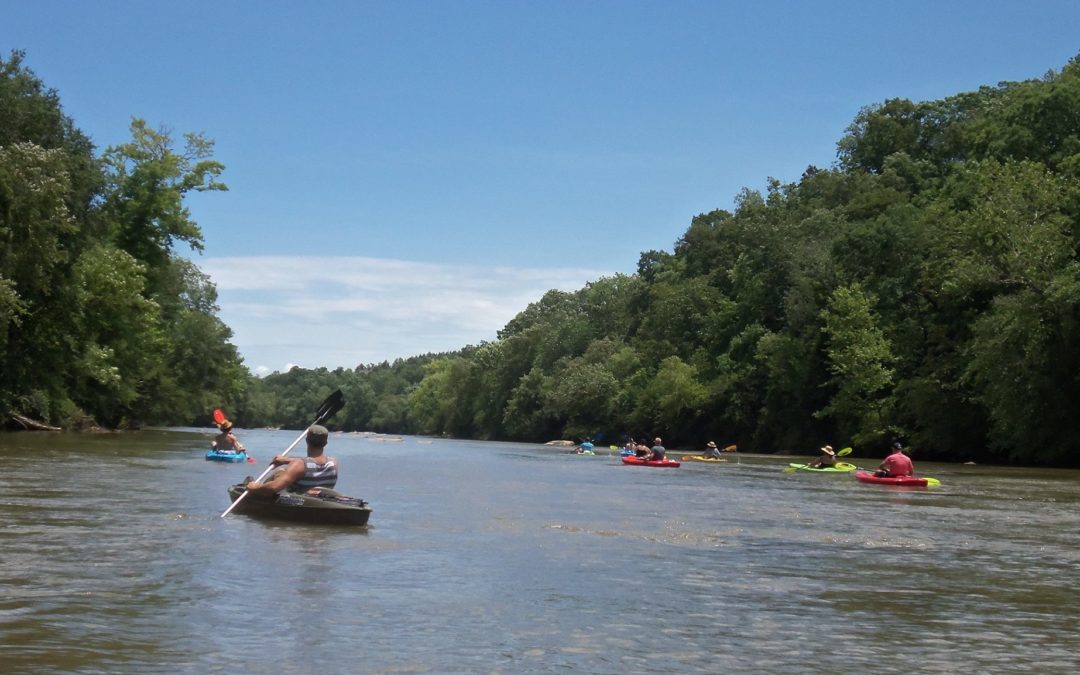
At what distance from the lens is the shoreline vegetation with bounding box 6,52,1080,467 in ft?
147

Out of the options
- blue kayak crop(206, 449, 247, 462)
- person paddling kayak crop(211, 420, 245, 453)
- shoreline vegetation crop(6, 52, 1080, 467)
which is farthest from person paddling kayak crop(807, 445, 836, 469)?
person paddling kayak crop(211, 420, 245, 453)

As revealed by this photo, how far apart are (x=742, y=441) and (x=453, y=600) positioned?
67.8 meters

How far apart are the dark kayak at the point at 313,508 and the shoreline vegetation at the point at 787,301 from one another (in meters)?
21.9

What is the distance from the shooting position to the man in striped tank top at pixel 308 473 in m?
17.1

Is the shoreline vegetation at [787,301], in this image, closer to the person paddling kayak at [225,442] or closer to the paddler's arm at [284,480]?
the person paddling kayak at [225,442]

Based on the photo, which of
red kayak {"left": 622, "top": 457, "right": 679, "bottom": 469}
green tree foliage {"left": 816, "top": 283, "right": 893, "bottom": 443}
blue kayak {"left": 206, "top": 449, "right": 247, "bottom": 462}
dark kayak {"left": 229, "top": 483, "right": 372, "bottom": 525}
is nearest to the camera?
dark kayak {"left": 229, "top": 483, "right": 372, "bottom": 525}

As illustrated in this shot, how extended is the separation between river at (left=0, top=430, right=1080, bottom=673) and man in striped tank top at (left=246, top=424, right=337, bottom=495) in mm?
742

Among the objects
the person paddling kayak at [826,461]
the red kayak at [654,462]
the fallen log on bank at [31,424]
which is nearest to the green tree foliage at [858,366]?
the person paddling kayak at [826,461]

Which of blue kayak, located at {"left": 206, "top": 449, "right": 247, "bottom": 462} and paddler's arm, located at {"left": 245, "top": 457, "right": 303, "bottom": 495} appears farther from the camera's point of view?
blue kayak, located at {"left": 206, "top": 449, "right": 247, "bottom": 462}

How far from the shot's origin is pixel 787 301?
69438 millimetres

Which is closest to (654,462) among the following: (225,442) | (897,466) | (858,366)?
(897,466)

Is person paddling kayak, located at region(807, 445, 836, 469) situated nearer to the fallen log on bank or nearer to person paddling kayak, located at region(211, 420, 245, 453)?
person paddling kayak, located at region(211, 420, 245, 453)

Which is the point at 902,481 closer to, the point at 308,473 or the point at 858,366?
the point at 308,473

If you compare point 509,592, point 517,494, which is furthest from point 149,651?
point 517,494
